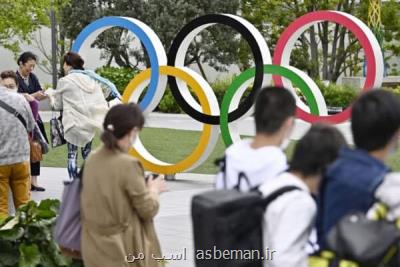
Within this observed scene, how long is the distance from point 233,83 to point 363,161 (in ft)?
32.0

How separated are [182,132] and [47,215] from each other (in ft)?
48.2

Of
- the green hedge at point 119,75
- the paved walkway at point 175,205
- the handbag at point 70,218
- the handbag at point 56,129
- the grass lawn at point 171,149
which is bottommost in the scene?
the green hedge at point 119,75

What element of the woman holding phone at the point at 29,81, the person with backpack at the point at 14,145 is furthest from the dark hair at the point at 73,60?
the person with backpack at the point at 14,145

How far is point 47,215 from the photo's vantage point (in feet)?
21.4

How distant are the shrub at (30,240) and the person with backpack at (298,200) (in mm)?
3162

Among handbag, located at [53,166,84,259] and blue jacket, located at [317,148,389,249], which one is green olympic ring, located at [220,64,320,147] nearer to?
handbag, located at [53,166,84,259]

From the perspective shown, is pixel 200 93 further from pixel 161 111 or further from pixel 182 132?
pixel 161 111

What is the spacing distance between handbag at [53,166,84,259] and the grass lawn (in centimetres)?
912

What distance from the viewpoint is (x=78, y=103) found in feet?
36.7

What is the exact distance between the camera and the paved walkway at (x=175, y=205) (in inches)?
337

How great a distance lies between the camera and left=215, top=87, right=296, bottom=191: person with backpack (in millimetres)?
3719

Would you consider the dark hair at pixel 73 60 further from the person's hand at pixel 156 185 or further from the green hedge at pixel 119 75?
the green hedge at pixel 119 75

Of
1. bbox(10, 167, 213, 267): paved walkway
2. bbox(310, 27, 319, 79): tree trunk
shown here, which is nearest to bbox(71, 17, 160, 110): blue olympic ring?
bbox(10, 167, 213, 267): paved walkway

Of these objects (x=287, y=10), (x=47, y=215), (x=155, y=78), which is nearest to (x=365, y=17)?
(x=287, y=10)
